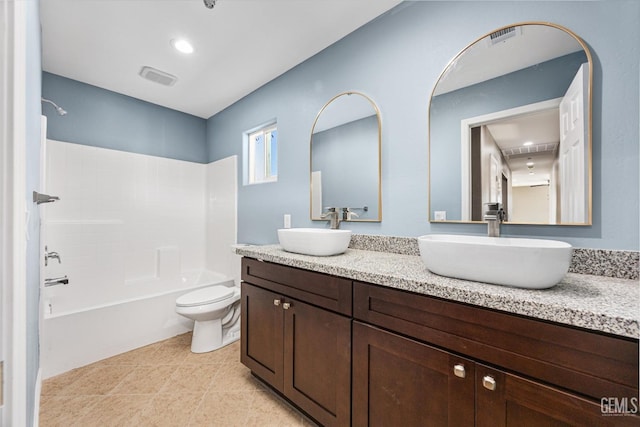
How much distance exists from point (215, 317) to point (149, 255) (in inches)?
49.0

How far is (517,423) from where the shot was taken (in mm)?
746

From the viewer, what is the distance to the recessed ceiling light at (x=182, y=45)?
6.20 feet

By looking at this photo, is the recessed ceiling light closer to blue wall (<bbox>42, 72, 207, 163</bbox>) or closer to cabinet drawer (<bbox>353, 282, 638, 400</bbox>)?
blue wall (<bbox>42, 72, 207, 163</bbox>)

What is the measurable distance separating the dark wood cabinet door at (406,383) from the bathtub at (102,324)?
6.65 ft

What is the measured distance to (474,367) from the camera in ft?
2.67

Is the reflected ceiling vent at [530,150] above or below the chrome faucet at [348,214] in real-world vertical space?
above

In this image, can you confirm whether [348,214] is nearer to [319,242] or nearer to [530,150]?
[319,242]

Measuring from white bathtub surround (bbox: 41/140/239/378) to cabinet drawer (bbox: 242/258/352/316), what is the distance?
1.36 meters

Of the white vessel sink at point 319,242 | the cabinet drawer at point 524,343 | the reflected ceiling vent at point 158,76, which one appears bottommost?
the cabinet drawer at point 524,343

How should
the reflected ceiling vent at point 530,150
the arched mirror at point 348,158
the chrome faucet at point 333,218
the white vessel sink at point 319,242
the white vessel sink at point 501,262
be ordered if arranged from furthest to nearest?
the chrome faucet at point 333,218 → the arched mirror at point 348,158 → the white vessel sink at point 319,242 → the reflected ceiling vent at point 530,150 → the white vessel sink at point 501,262

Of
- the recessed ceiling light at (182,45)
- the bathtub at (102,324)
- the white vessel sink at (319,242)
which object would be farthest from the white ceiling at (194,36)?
the bathtub at (102,324)

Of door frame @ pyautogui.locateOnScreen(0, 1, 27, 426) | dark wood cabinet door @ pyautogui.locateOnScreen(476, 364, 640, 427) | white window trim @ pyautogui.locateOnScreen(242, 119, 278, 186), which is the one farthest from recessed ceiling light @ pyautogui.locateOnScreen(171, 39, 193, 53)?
dark wood cabinet door @ pyautogui.locateOnScreen(476, 364, 640, 427)

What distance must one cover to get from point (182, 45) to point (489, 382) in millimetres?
2612
